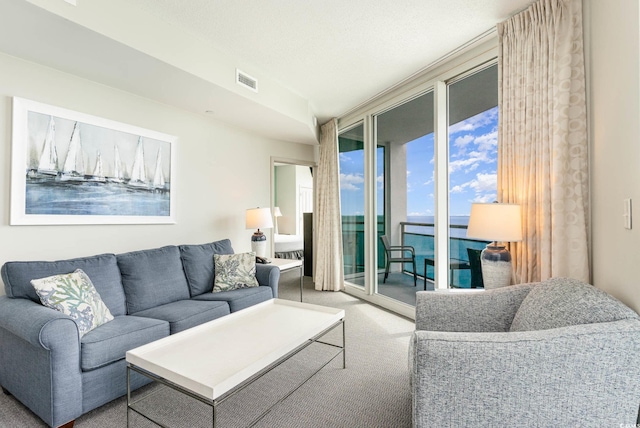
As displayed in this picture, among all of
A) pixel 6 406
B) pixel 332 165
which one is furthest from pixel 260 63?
pixel 6 406

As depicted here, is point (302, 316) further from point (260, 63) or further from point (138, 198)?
point (260, 63)

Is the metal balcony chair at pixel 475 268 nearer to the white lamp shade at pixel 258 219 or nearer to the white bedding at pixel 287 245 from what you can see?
the white lamp shade at pixel 258 219

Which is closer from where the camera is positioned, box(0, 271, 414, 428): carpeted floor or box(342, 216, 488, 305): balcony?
box(0, 271, 414, 428): carpeted floor

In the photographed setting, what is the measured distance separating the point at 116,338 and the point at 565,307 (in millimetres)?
2413

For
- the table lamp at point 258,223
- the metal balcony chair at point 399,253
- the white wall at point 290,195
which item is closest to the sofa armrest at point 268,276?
the table lamp at point 258,223

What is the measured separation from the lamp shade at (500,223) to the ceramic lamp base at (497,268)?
15 cm

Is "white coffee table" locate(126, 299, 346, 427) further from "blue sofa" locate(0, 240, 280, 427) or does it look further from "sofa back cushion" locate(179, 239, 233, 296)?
"sofa back cushion" locate(179, 239, 233, 296)

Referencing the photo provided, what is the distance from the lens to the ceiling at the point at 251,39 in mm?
2145

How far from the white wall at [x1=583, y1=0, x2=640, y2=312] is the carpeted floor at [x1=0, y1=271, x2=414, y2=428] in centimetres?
134

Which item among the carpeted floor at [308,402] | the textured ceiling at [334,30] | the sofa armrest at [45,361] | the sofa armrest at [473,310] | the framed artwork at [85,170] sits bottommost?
the carpeted floor at [308,402]

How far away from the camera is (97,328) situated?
6.90 feet

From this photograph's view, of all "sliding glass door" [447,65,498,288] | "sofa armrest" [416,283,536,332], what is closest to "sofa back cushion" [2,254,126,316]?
"sofa armrest" [416,283,536,332]

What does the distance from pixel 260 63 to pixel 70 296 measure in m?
2.53

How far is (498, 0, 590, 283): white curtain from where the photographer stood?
2012mm
